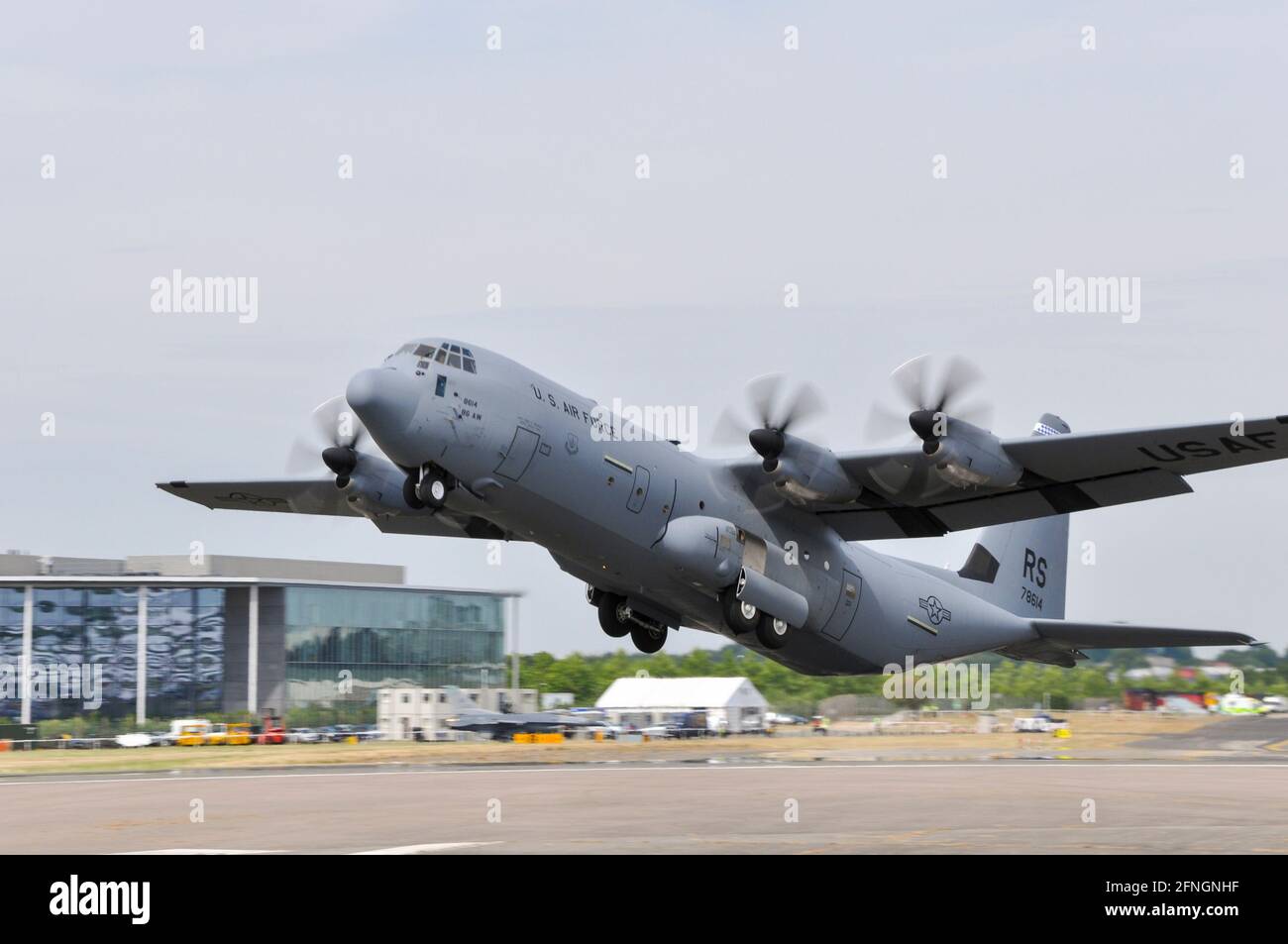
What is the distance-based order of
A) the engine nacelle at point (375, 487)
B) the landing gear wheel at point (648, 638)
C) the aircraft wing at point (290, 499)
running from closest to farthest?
the engine nacelle at point (375, 487), the landing gear wheel at point (648, 638), the aircraft wing at point (290, 499)

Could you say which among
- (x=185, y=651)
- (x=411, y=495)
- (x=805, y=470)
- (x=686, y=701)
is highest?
(x=805, y=470)

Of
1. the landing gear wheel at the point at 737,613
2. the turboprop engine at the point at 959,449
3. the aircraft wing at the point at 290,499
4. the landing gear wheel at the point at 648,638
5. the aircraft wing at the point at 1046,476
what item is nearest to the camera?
the aircraft wing at the point at 1046,476

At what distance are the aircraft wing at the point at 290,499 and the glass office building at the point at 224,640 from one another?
2332 centimetres

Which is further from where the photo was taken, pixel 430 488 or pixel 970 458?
pixel 970 458

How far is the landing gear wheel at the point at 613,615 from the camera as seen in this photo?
85.8 feet

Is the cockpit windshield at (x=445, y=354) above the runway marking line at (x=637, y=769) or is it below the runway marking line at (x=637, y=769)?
above

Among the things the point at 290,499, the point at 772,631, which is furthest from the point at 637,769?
the point at 290,499

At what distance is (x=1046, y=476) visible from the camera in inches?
932

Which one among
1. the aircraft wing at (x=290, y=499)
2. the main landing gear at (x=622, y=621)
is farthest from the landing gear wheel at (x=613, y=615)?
the aircraft wing at (x=290, y=499)

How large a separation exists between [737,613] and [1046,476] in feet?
19.1

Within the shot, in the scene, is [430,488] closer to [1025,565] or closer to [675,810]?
[675,810]

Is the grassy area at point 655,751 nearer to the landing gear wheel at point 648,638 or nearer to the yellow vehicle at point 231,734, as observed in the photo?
the yellow vehicle at point 231,734
